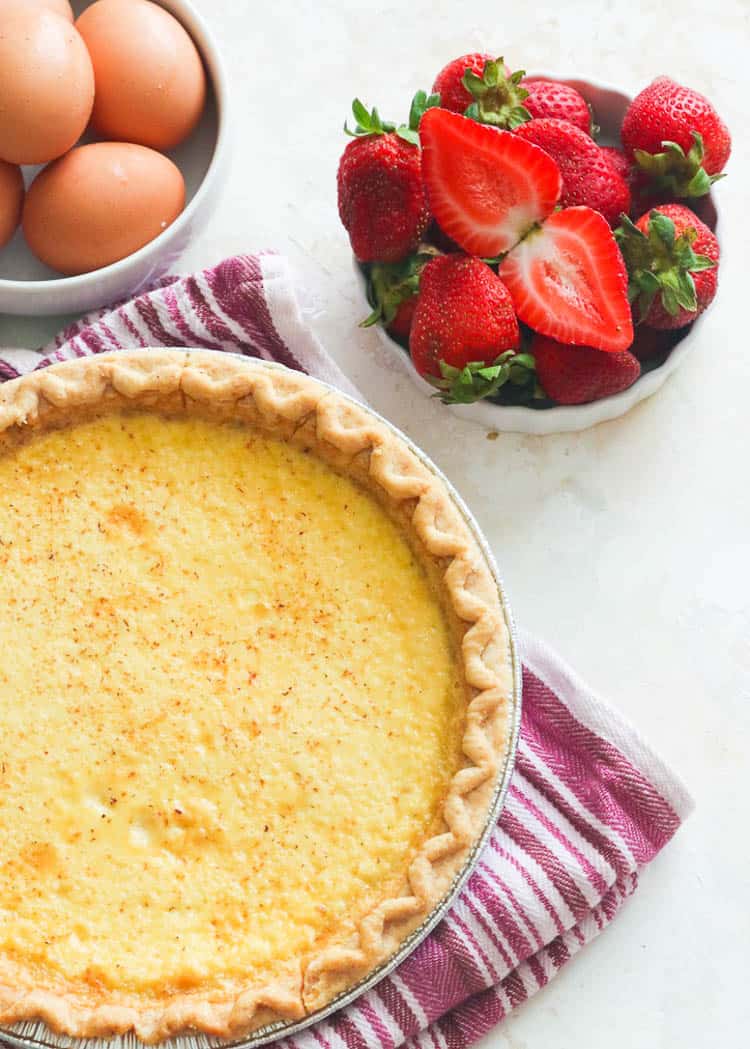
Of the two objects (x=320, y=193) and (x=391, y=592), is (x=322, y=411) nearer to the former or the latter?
(x=391, y=592)

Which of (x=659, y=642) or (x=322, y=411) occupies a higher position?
(x=322, y=411)

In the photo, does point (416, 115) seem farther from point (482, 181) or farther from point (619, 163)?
point (619, 163)

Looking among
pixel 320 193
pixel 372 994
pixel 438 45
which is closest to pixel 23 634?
pixel 372 994

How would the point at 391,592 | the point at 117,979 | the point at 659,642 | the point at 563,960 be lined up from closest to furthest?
1. the point at 117,979
2. the point at 391,592
3. the point at 563,960
4. the point at 659,642

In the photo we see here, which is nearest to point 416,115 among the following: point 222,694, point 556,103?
point 556,103

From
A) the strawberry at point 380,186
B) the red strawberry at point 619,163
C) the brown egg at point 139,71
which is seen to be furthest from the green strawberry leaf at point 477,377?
the brown egg at point 139,71

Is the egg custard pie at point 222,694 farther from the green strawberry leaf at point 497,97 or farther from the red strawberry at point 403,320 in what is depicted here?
the green strawberry leaf at point 497,97

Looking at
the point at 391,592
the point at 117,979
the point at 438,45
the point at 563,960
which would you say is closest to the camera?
the point at 117,979
